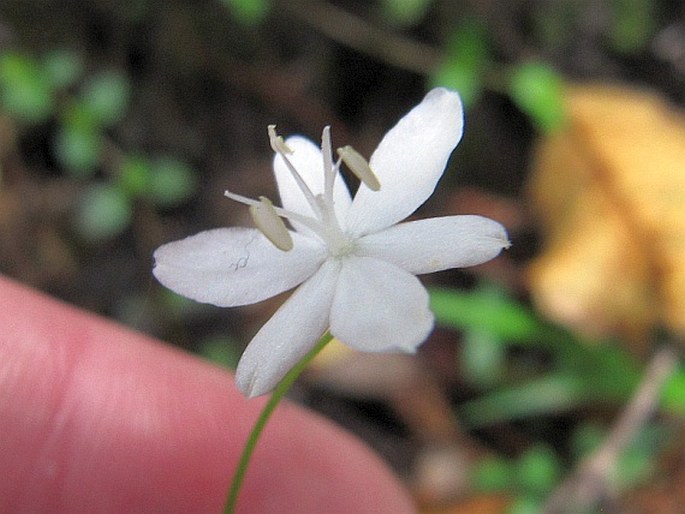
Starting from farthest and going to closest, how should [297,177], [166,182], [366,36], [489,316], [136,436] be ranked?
[366,36], [166,182], [489,316], [136,436], [297,177]

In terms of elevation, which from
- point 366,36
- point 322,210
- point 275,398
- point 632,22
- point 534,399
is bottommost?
point 534,399

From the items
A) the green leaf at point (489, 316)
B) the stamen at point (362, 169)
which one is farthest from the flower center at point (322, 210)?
the green leaf at point (489, 316)

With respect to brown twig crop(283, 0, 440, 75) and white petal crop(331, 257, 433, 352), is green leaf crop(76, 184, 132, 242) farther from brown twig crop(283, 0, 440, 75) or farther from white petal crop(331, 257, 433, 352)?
white petal crop(331, 257, 433, 352)

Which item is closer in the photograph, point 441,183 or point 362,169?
point 362,169

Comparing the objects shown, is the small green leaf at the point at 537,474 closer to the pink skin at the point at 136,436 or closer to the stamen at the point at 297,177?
the pink skin at the point at 136,436

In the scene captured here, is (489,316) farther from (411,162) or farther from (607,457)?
(411,162)

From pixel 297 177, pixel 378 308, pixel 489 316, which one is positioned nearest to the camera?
pixel 378 308

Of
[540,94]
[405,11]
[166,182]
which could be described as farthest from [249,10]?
[540,94]

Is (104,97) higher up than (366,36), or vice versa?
(366,36)

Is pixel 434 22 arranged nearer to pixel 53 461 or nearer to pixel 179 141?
pixel 179 141
